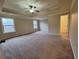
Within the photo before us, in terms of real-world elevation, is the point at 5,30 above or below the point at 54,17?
below

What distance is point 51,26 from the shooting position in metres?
8.06

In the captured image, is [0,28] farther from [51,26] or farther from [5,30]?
[51,26]

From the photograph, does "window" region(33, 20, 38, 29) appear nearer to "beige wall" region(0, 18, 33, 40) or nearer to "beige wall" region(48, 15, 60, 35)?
"beige wall" region(0, 18, 33, 40)

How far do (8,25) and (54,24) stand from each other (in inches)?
184

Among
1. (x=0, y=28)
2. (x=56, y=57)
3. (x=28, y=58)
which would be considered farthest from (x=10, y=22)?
(x=56, y=57)

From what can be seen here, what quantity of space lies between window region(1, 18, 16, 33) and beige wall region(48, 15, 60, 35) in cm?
402

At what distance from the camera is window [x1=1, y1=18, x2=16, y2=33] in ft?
20.0

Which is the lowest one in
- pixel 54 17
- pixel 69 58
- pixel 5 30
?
pixel 69 58

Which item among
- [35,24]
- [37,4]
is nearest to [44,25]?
[35,24]

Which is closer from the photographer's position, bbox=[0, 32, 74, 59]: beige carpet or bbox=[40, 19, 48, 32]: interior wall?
bbox=[0, 32, 74, 59]: beige carpet

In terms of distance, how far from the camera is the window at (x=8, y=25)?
240 inches

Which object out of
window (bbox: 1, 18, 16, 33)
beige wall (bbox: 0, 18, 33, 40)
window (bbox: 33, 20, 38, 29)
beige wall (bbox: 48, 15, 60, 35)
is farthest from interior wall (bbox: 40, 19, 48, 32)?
window (bbox: 1, 18, 16, 33)

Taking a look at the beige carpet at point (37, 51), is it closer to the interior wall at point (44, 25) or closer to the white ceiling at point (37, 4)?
Result: the white ceiling at point (37, 4)

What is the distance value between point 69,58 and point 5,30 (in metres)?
5.51
